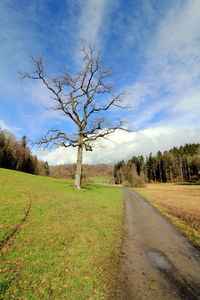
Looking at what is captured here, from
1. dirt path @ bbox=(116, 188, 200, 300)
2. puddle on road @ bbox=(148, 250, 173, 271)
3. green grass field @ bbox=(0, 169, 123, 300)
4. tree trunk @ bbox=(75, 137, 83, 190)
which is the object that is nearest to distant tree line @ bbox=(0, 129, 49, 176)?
tree trunk @ bbox=(75, 137, 83, 190)

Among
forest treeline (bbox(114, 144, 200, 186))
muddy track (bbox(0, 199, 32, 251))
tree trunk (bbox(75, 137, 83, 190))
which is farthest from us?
forest treeline (bbox(114, 144, 200, 186))

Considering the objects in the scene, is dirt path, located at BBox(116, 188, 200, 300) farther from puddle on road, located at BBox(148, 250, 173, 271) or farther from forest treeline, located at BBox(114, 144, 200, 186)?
forest treeline, located at BBox(114, 144, 200, 186)

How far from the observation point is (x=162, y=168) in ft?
285

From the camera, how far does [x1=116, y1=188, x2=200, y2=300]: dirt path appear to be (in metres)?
3.01

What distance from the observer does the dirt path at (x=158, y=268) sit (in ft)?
9.86

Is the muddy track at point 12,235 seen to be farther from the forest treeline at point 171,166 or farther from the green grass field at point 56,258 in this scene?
the forest treeline at point 171,166

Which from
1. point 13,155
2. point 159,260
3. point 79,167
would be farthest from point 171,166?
point 159,260

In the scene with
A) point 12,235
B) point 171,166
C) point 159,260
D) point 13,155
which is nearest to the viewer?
point 159,260

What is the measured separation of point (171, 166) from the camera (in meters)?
80.4

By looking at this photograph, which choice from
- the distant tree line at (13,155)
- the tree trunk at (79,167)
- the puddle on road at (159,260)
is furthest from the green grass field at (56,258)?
the distant tree line at (13,155)

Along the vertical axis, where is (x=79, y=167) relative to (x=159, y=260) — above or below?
above

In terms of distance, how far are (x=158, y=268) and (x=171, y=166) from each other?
86.4 m

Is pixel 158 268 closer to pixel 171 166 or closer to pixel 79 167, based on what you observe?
pixel 79 167

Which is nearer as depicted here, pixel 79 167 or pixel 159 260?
pixel 159 260
